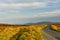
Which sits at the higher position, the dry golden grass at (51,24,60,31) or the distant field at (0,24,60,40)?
the distant field at (0,24,60,40)

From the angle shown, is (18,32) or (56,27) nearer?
(18,32)

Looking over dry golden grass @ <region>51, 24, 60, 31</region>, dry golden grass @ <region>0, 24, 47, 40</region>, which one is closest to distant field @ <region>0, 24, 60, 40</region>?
dry golden grass @ <region>0, 24, 47, 40</region>

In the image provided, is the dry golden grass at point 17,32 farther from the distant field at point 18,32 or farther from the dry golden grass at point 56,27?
the dry golden grass at point 56,27

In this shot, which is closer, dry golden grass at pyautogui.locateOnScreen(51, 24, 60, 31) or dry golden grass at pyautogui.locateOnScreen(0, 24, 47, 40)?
dry golden grass at pyautogui.locateOnScreen(0, 24, 47, 40)

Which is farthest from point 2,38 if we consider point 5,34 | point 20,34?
point 20,34

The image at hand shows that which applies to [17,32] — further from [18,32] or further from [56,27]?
[56,27]

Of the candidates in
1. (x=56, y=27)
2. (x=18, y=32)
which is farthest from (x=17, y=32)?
(x=56, y=27)

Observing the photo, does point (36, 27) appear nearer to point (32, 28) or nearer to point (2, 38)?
point (32, 28)

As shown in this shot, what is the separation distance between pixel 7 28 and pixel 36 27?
52.3 inches

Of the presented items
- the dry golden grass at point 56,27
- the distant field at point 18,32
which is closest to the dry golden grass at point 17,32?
the distant field at point 18,32

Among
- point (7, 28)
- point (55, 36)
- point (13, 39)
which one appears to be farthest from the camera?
point (55, 36)

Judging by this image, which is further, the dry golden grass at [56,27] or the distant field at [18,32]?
the dry golden grass at [56,27]

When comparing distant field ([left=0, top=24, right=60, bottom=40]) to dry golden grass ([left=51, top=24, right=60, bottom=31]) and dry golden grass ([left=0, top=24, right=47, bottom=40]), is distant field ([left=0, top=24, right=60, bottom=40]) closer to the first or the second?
dry golden grass ([left=0, top=24, right=47, bottom=40])

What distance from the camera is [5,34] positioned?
795 centimetres
